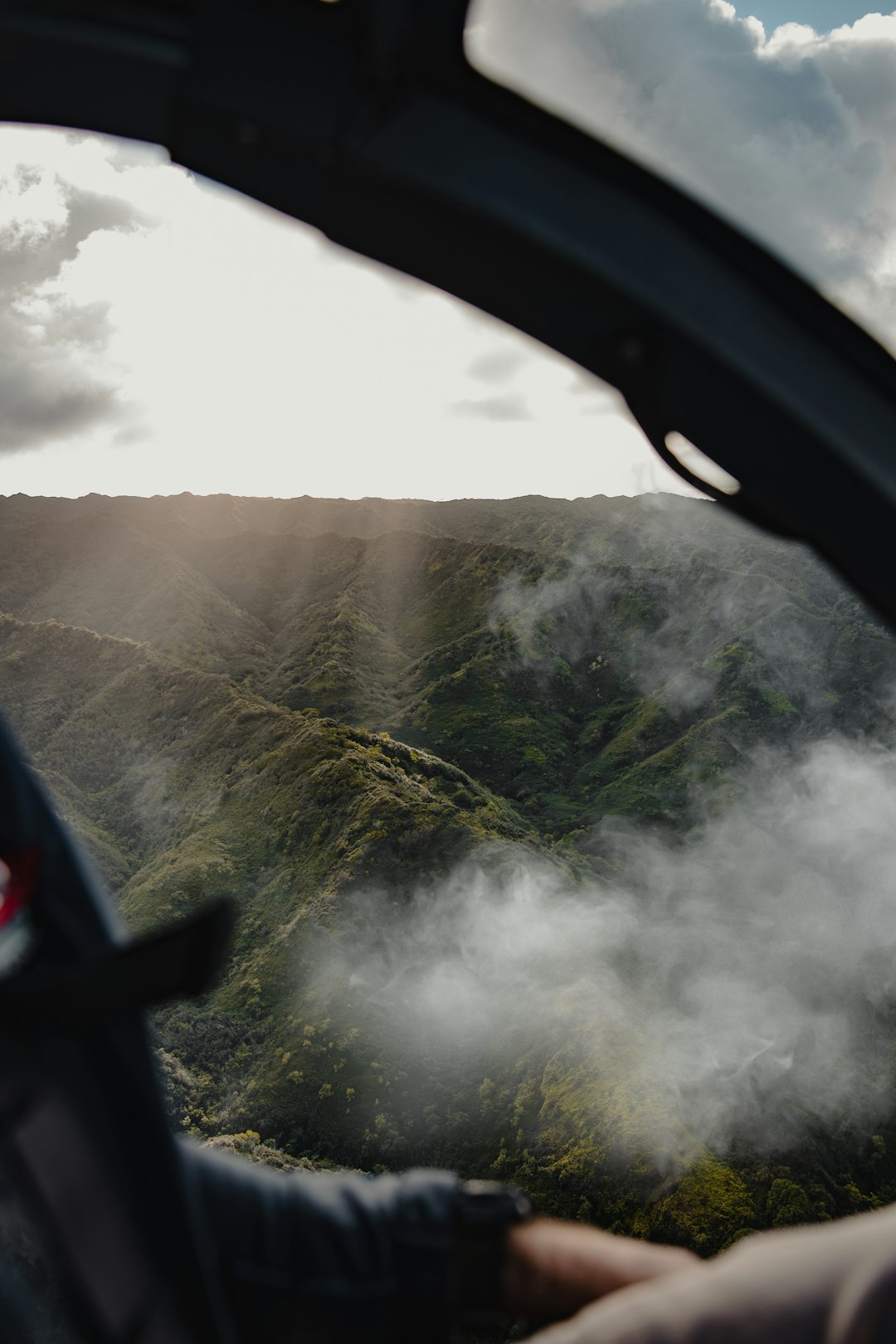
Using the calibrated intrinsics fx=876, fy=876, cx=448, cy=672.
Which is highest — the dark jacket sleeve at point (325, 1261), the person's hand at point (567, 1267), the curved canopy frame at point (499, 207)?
the curved canopy frame at point (499, 207)

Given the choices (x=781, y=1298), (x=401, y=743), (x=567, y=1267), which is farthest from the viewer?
(x=401, y=743)

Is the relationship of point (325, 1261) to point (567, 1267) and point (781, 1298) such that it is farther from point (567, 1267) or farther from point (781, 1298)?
point (781, 1298)

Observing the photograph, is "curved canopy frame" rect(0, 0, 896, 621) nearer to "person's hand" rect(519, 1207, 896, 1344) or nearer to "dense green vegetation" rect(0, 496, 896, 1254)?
"person's hand" rect(519, 1207, 896, 1344)

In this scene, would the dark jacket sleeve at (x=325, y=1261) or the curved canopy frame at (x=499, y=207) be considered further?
the dark jacket sleeve at (x=325, y=1261)

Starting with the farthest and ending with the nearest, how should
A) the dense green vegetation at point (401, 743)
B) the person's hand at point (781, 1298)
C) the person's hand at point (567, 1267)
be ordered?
the dense green vegetation at point (401, 743)
the person's hand at point (567, 1267)
the person's hand at point (781, 1298)

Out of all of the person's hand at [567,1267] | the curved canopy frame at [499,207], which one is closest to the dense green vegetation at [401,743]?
the person's hand at [567,1267]

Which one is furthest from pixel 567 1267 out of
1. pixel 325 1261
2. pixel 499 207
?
pixel 499 207

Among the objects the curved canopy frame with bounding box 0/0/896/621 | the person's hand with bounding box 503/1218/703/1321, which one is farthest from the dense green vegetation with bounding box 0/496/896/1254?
the curved canopy frame with bounding box 0/0/896/621

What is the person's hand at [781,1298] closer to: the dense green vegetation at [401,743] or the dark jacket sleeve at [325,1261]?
the dark jacket sleeve at [325,1261]
